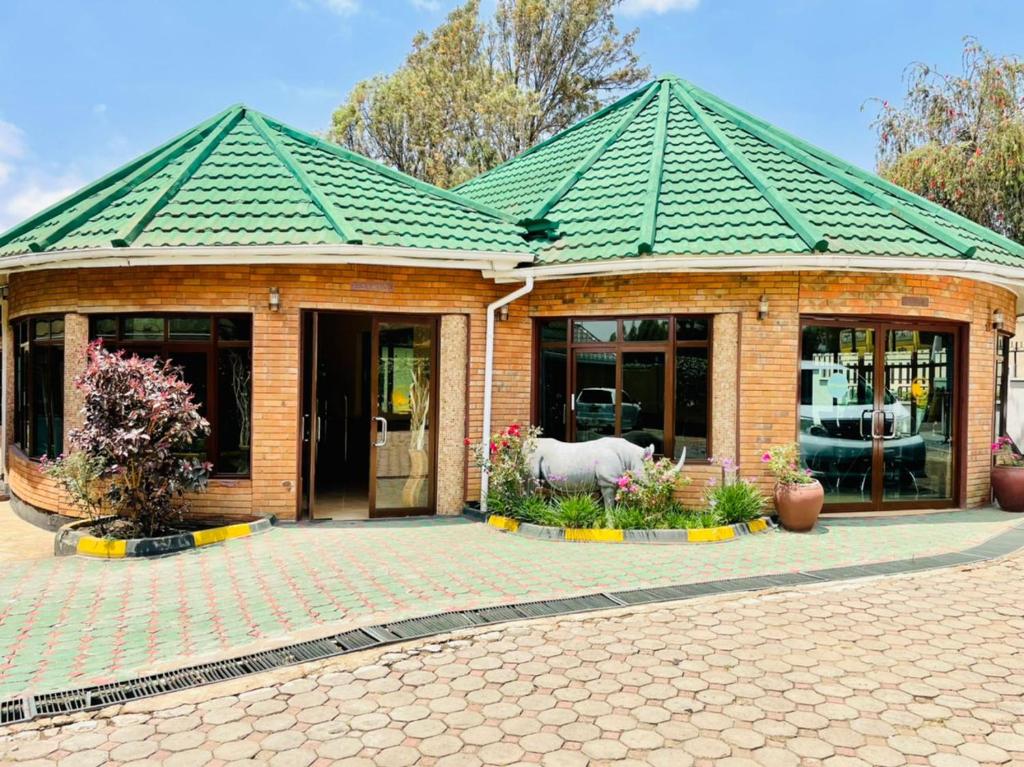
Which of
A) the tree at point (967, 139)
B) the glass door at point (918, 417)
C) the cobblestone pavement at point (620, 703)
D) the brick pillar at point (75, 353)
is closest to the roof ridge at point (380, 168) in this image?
the brick pillar at point (75, 353)

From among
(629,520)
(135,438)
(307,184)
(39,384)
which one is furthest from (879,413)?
(39,384)

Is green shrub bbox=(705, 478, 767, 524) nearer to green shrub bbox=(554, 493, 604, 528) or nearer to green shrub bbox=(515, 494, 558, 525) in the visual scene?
green shrub bbox=(554, 493, 604, 528)

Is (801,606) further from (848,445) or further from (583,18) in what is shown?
(583,18)

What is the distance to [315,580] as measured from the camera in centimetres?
669

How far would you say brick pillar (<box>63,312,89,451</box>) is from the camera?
9523 mm

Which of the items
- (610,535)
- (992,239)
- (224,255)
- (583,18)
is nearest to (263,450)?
(224,255)

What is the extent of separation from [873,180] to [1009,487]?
191 inches

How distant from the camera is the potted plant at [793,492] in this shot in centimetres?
883

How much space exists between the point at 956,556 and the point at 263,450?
25.6 ft

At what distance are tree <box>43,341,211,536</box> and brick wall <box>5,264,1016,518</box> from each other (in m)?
1.05

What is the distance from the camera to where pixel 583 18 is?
29.8 meters

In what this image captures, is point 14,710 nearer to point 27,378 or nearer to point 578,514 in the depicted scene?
point 578,514

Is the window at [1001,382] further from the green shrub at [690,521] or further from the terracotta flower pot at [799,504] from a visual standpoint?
A: the green shrub at [690,521]

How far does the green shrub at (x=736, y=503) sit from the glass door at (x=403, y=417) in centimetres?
366
